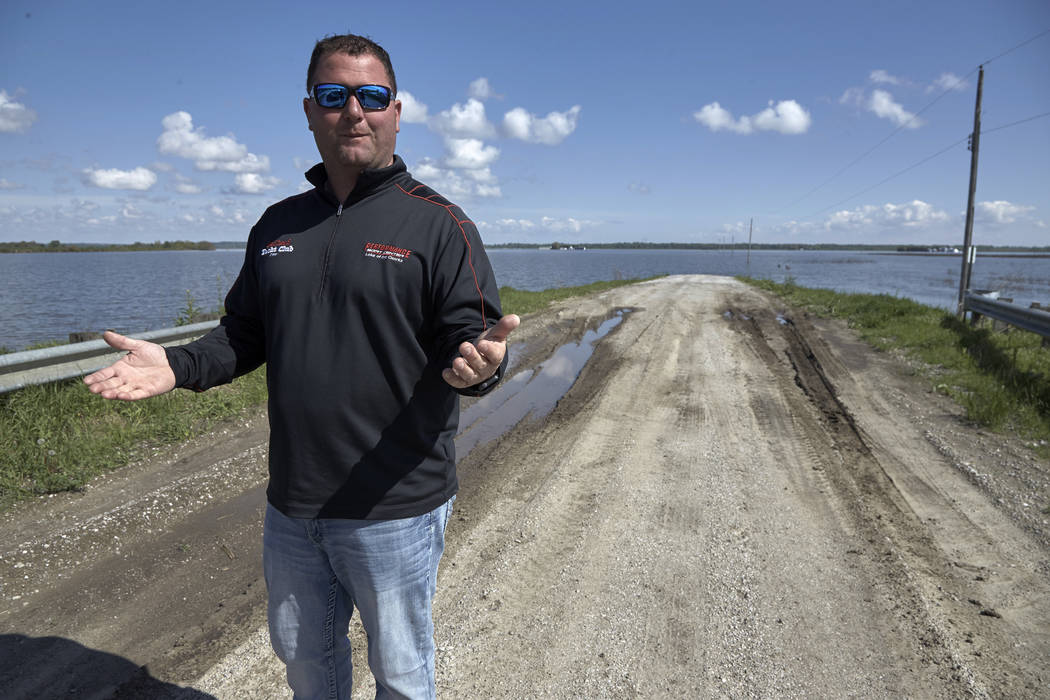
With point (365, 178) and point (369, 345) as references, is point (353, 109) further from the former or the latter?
point (369, 345)

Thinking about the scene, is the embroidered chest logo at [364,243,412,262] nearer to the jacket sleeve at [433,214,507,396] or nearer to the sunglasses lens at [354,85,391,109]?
the jacket sleeve at [433,214,507,396]

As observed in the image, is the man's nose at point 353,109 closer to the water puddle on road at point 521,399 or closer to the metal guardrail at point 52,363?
the water puddle on road at point 521,399

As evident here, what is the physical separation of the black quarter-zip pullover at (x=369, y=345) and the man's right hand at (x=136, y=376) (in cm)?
33

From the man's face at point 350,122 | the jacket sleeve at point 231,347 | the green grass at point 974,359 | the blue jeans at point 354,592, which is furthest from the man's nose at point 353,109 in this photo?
the green grass at point 974,359

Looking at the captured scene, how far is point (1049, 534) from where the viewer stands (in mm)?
3936

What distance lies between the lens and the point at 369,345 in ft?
5.56

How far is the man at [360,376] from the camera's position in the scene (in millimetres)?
1696

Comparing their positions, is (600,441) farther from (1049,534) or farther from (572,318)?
(572,318)

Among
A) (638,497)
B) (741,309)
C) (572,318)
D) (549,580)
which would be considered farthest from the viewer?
(741,309)

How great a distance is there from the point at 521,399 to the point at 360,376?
5.83 meters

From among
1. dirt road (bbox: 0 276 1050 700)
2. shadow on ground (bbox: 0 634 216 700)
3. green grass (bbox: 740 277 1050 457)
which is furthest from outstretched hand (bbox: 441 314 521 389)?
green grass (bbox: 740 277 1050 457)

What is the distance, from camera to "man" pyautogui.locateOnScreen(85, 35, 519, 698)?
1.70 meters

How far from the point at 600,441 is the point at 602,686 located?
10.6 ft

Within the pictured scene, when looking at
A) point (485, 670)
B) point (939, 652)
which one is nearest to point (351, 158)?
point (485, 670)
